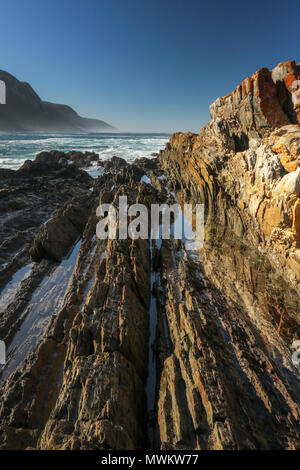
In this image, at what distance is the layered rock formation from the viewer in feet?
15.6

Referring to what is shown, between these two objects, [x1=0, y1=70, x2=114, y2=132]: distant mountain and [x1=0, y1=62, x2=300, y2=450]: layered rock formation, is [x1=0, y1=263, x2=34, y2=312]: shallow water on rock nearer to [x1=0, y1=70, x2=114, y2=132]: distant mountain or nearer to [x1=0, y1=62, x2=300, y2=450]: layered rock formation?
[x1=0, y1=62, x2=300, y2=450]: layered rock formation

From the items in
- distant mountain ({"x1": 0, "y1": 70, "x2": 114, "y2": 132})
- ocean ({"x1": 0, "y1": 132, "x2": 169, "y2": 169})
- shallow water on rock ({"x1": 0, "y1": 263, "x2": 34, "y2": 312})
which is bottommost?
shallow water on rock ({"x1": 0, "y1": 263, "x2": 34, "y2": 312})

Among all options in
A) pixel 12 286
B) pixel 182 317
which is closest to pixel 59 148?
pixel 12 286

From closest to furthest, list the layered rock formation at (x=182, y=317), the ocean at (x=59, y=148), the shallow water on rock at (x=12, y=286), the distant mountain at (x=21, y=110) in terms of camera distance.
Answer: the layered rock formation at (x=182, y=317), the shallow water on rock at (x=12, y=286), the ocean at (x=59, y=148), the distant mountain at (x=21, y=110)

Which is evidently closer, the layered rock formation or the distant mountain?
the layered rock formation

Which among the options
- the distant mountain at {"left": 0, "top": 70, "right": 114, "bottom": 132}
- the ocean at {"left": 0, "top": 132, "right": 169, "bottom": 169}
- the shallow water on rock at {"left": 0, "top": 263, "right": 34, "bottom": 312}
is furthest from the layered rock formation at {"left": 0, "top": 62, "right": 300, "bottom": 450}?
the distant mountain at {"left": 0, "top": 70, "right": 114, "bottom": 132}

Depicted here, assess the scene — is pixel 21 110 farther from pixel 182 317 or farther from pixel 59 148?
pixel 182 317

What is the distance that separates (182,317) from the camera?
7340 mm

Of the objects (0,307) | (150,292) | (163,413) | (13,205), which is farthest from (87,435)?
(13,205)

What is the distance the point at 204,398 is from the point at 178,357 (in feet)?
4.61

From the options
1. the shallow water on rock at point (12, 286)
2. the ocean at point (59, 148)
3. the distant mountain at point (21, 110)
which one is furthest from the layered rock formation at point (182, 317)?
the distant mountain at point (21, 110)

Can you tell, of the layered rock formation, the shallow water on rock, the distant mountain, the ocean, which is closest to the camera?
the layered rock formation

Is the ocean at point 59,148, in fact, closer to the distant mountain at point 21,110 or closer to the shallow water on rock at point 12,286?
the shallow water on rock at point 12,286

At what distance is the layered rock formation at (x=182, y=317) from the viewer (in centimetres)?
475
